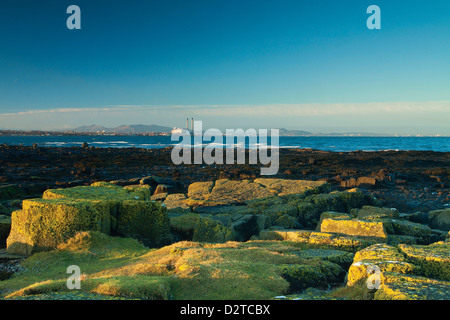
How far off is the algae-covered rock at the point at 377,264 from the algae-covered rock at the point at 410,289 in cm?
22

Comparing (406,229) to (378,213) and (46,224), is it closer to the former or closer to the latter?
(378,213)

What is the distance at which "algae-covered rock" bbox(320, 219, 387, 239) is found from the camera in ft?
23.3

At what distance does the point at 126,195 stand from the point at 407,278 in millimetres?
6715

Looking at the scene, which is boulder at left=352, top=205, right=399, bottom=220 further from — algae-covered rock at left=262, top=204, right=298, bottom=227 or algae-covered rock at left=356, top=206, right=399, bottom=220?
algae-covered rock at left=262, top=204, right=298, bottom=227

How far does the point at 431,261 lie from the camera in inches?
186

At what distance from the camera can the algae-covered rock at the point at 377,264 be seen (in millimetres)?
4304

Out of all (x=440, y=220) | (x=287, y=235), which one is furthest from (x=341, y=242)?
(x=440, y=220)

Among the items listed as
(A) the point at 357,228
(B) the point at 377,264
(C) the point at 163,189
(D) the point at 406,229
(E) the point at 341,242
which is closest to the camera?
(B) the point at 377,264

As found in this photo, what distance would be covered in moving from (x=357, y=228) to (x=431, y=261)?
267 centimetres

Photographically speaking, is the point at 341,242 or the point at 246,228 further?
the point at 246,228

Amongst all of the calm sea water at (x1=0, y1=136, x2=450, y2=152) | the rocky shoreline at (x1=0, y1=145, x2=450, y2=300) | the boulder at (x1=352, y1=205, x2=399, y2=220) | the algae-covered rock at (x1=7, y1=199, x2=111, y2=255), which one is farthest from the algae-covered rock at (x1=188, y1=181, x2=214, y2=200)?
the calm sea water at (x1=0, y1=136, x2=450, y2=152)

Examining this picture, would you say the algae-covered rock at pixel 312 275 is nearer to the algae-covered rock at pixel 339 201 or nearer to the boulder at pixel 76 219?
the boulder at pixel 76 219
